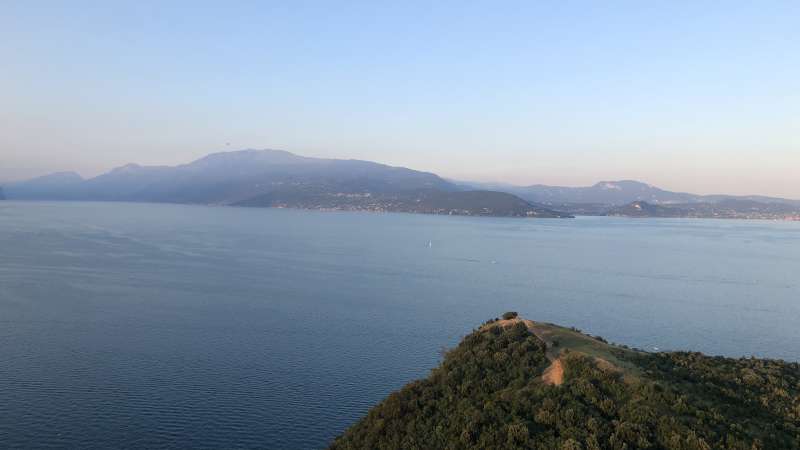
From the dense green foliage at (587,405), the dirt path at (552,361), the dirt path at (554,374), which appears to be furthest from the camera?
the dirt path at (552,361)

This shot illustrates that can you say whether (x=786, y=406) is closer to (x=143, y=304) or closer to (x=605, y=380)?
(x=605, y=380)

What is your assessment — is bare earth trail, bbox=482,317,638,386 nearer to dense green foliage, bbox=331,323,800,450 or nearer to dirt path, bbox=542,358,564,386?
dirt path, bbox=542,358,564,386

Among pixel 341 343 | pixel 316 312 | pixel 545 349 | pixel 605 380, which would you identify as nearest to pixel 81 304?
pixel 316 312

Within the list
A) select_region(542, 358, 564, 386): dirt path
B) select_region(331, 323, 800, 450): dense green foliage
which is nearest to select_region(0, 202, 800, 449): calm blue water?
select_region(331, 323, 800, 450): dense green foliage

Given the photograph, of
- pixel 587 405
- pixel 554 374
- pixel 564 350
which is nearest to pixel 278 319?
pixel 564 350

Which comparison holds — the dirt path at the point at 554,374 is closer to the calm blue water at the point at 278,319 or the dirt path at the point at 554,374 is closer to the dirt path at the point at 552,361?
the dirt path at the point at 552,361

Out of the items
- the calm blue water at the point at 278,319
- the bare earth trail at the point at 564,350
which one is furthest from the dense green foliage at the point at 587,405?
the calm blue water at the point at 278,319
